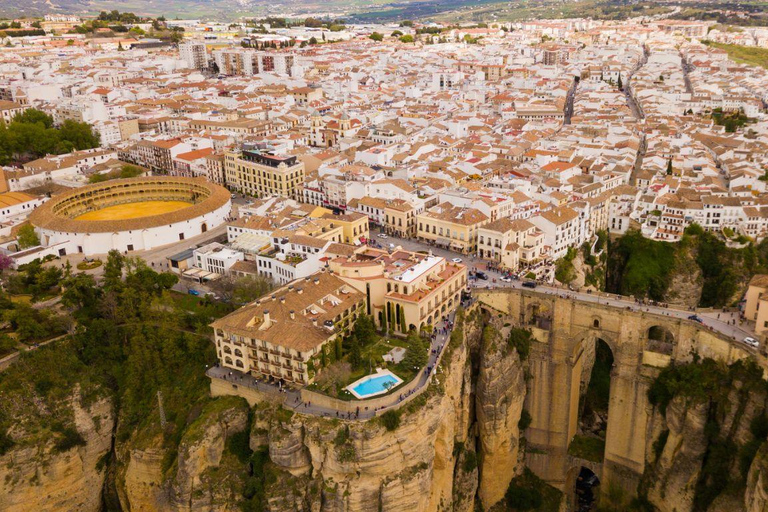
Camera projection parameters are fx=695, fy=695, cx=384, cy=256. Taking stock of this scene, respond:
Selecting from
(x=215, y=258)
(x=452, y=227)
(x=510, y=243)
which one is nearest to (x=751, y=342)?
(x=510, y=243)

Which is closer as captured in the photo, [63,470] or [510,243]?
[63,470]

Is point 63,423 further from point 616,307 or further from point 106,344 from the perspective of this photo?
point 616,307

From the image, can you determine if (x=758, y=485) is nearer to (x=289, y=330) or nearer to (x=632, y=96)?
(x=289, y=330)

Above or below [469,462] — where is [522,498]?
below

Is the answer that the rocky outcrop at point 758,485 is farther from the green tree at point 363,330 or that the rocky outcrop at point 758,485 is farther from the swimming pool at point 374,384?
the green tree at point 363,330

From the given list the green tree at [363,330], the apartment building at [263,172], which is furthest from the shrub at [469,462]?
the apartment building at [263,172]

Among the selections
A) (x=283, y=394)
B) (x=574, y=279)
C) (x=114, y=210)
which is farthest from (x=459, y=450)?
(x=114, y=210)

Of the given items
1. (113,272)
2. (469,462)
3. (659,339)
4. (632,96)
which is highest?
(632,96)
